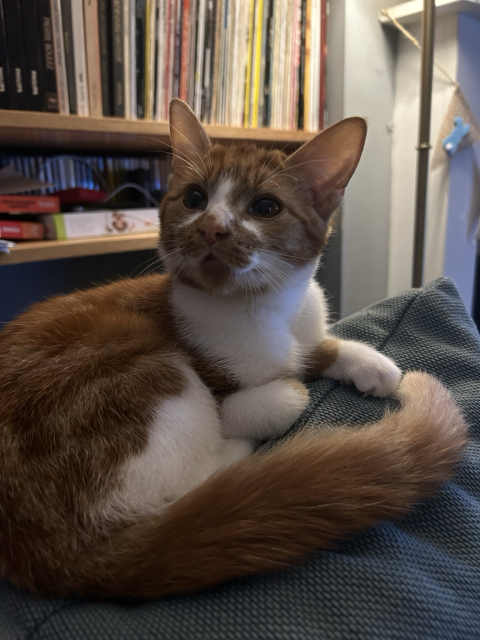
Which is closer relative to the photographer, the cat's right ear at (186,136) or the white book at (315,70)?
the cat's right ear at (186,136)

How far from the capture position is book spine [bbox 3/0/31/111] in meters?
1.08

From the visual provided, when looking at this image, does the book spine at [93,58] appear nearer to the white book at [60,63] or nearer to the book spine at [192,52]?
the white book at [60,63]

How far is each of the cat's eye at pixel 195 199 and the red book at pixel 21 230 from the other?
1.86 ft

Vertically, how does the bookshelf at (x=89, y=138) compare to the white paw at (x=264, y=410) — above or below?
above

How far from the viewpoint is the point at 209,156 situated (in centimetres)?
92

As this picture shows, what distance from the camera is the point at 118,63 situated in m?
1.24

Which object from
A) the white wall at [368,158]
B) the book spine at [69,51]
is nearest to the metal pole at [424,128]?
the white wall at [368,158]

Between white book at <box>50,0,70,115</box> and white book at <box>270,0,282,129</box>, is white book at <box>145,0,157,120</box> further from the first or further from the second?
white book at <box>270,0,282,129</box>

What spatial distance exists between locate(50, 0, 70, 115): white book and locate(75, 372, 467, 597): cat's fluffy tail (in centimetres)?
104

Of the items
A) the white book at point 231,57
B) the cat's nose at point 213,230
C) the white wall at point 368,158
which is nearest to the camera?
the cat's nose at point 213,230

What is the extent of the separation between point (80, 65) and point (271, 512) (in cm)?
120

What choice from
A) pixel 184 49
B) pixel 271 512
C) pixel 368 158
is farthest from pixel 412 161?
pixel 271 512

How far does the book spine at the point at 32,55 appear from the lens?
3.62ft

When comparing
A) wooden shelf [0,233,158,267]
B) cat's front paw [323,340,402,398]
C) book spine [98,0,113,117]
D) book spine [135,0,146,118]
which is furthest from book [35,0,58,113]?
cat's front paw [323,340,402,398]
